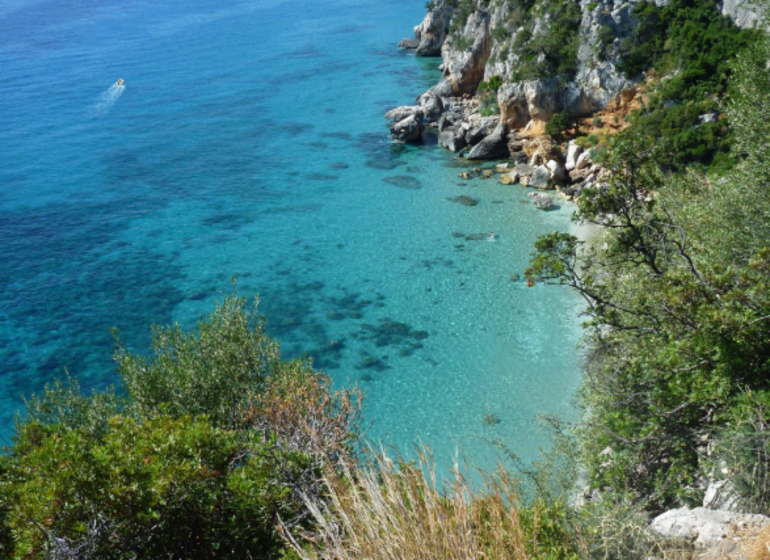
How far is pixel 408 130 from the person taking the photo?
2169 inches

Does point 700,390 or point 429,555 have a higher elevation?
point 429,555

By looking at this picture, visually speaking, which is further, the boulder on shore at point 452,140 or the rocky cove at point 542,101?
the boulder on shore at point 452,140

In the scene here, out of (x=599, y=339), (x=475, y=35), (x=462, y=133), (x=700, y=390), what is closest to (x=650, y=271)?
(x=599, y=339)

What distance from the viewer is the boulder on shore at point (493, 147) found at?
50031 mm

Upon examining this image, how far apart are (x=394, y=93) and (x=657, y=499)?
6256 cm

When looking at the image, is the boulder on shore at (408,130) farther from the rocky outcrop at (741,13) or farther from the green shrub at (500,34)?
the rocky outcrop at (741,13)

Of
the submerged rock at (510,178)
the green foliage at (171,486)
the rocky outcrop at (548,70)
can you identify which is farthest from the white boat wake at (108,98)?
the green foliage at (171,486)

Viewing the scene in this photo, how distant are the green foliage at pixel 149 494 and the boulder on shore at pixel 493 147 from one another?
4139 cm

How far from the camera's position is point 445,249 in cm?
3888

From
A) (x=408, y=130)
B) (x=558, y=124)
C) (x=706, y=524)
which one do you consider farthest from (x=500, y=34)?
(x=706, y=524)

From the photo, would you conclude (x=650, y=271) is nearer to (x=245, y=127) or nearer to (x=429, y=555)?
(x=429, y=555)

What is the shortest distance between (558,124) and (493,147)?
5600mm

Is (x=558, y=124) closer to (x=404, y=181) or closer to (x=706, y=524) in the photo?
(x=404, y=181)

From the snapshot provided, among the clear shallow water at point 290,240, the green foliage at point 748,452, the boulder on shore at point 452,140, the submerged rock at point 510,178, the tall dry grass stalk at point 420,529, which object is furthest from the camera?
the boulder on shore at point 452,140
